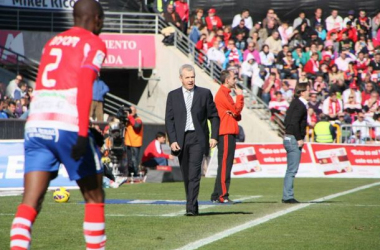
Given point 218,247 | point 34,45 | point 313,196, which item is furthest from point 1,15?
point 218,247

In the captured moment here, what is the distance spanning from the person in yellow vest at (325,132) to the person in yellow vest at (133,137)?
6294 millimetres

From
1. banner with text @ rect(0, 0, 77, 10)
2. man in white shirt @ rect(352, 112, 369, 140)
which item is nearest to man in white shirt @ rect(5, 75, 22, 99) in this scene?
banner with text @ rect(0, 0, 77, 10)

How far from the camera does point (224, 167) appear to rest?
14.2 metres

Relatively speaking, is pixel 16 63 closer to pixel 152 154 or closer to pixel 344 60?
pixel 152 154

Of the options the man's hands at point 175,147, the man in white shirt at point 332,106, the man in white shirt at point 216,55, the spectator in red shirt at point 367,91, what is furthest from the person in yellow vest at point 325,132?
the man's hands at point 175,147

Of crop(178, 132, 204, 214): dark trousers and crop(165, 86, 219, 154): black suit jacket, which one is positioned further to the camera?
crop(165, 86, 219, 154): black suit jacket

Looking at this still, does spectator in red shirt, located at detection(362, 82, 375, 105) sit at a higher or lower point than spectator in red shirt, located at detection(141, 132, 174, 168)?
higher

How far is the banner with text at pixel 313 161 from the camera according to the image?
26.1 m

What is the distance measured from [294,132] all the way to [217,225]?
14.2ft

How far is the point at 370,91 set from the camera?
30875mm

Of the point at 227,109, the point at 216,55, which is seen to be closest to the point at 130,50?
the point at 216,55

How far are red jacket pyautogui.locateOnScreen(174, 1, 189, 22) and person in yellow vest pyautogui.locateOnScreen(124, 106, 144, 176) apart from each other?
31.8 feet

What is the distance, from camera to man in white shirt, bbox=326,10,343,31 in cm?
3525

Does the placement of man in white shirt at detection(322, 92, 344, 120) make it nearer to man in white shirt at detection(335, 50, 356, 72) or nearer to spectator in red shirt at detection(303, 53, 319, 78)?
spectator in red shirt at detection(303, 53, 319, 78)
